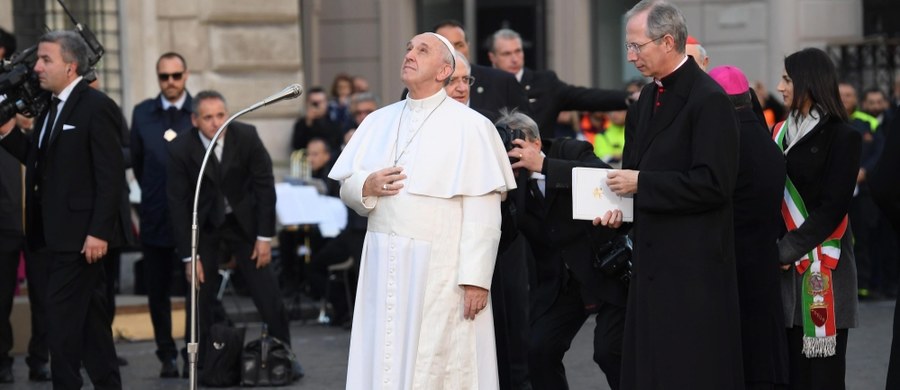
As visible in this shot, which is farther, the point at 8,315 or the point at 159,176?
the point at 159,176

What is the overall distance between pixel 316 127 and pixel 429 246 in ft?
30.8

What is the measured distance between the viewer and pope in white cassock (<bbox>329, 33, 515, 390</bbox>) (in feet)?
23.8

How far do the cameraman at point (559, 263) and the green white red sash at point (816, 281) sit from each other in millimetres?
831

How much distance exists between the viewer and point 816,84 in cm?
768

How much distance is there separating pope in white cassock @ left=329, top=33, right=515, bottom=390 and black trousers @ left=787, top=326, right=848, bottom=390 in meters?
1.44

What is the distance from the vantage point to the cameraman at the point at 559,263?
7.81 meters

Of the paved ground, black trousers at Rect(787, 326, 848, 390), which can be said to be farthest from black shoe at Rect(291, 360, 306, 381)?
black trousers at Rect(787, 326, 848, 390)

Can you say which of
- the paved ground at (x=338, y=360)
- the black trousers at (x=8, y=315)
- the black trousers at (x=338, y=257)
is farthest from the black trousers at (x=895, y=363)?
the black trousers at (x=338, y=257)

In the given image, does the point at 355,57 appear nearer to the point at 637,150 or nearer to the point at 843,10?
the point at 843,10

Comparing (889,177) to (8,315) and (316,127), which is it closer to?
(8,315)

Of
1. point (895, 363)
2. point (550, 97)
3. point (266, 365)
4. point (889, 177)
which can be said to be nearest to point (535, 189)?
point (889, 177)

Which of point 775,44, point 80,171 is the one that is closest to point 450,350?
point 80,171

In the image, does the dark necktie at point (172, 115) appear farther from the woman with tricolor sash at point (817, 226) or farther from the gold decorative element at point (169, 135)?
the woman with tricolor sash at point (817, 226)

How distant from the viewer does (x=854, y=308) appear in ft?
25.4
